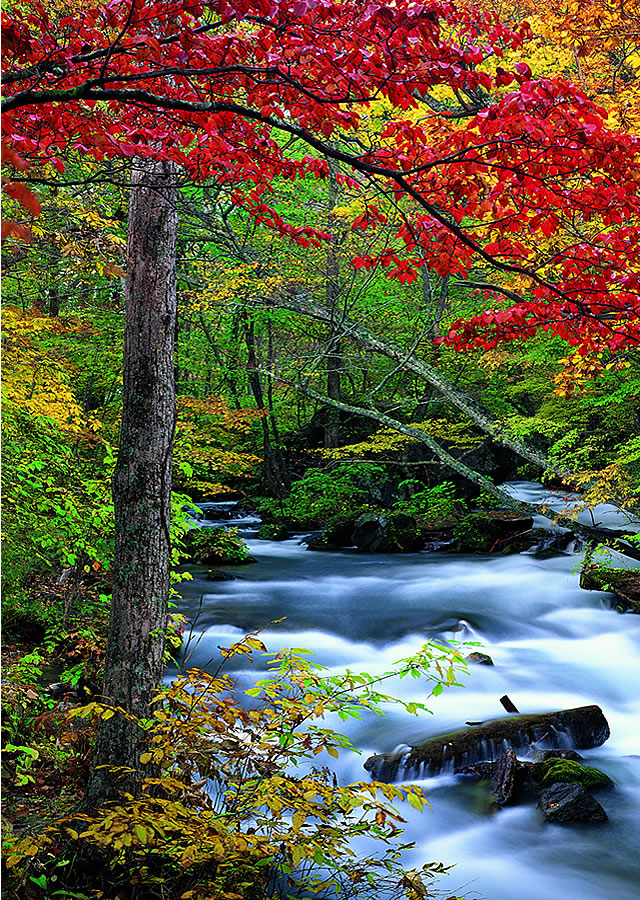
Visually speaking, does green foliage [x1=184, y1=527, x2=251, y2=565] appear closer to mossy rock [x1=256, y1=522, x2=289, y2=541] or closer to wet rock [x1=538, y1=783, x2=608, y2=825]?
mossy rock [x1=256, y1=522, x2=289, y2=541]

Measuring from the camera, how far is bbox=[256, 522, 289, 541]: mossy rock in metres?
15.3

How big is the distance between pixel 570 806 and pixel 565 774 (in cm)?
29

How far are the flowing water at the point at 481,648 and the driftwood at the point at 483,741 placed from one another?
14cm

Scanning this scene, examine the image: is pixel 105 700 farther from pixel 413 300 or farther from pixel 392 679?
pixel 413 300

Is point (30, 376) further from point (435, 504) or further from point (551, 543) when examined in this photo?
point (435, 504)

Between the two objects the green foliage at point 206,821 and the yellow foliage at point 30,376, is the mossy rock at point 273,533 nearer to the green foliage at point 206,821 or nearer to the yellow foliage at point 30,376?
the yellow foliage at point 30,376

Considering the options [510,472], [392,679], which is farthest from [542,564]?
[510,472]

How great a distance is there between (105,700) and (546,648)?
22.0 feet

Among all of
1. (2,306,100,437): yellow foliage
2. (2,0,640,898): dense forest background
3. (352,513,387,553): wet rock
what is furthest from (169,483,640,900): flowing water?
(2,306,100,437): yellow foliage

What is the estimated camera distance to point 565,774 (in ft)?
17.7

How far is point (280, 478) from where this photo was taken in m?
18.4

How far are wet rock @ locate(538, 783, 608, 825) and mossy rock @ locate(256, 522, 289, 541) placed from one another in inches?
410

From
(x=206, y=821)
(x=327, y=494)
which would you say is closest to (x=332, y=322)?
(x=327, y=494)

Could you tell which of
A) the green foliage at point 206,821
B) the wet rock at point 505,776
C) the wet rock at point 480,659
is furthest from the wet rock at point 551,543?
the green foliage at point 206,821
